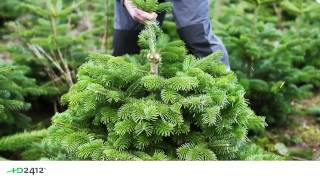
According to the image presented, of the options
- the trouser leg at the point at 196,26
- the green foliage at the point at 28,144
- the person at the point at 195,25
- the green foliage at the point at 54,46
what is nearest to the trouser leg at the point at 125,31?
the person at the point at 195,25

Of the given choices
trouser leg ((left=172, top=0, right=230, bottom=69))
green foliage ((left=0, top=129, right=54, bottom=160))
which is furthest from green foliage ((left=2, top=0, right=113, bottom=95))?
trouser leg ((left=172, top=0, right=230, bottom=69))

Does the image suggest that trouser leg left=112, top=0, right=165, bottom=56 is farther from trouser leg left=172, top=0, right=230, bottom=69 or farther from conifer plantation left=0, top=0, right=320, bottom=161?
trouser leg left=172, top=0, right=230, bottom=69

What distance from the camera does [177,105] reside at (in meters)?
2.44

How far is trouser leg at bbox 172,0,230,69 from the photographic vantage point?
3.15m

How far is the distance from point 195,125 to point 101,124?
0.45 metres

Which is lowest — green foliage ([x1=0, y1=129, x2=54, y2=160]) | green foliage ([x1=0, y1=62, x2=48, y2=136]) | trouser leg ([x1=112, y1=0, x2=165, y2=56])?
green foliage ([x1=0, y1=129, x2=54, y2=160])

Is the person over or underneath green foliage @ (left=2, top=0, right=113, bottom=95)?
over

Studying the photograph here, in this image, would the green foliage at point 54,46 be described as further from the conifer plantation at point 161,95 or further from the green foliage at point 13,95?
the green foliage at point 13,95

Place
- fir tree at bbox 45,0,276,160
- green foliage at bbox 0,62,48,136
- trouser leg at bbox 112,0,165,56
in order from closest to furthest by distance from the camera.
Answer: fir tree at bbox 45,0,276,160 < green foliage at bbox 0,62,48,136 < trouser leg at bbox 112,0,165,56

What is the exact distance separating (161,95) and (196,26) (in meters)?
0.79

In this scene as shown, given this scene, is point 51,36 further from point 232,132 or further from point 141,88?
point 232,132

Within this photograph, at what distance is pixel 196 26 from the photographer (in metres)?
3.16

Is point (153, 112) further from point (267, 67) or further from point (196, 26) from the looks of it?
point (267, 67)
